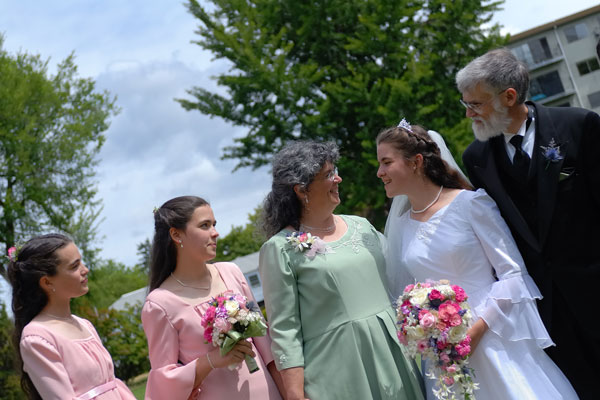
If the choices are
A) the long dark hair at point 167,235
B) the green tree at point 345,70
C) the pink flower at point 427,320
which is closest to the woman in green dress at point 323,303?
the pink flower at point 427,320

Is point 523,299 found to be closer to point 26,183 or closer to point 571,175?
point 571,175

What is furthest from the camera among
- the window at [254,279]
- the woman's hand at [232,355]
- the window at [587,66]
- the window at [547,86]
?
the window at [547,86]

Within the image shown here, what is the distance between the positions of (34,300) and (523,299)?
3659 millimetres

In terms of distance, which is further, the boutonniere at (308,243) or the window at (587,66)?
the window at (587,66)

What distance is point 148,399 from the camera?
444 centimetres

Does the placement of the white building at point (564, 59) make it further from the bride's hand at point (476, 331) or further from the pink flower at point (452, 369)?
the pink flower at point (452, 369)

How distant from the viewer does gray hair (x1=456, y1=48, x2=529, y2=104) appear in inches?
183

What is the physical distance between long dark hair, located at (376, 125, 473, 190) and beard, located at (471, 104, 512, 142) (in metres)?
0.36

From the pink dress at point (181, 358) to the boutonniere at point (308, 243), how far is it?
2.68ft

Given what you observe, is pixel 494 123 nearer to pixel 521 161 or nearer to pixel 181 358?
pixel 521 161

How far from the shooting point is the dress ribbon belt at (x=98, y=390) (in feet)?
14.8

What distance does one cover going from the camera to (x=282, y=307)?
437 cm

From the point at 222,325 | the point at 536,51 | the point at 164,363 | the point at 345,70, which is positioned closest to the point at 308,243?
the point at 222,325

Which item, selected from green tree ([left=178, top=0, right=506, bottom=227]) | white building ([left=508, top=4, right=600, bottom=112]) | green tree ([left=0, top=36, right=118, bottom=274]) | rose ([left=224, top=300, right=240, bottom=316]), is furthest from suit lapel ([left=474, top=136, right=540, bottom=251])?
white building ([left=508, top=4, right=600, bottom=112])
